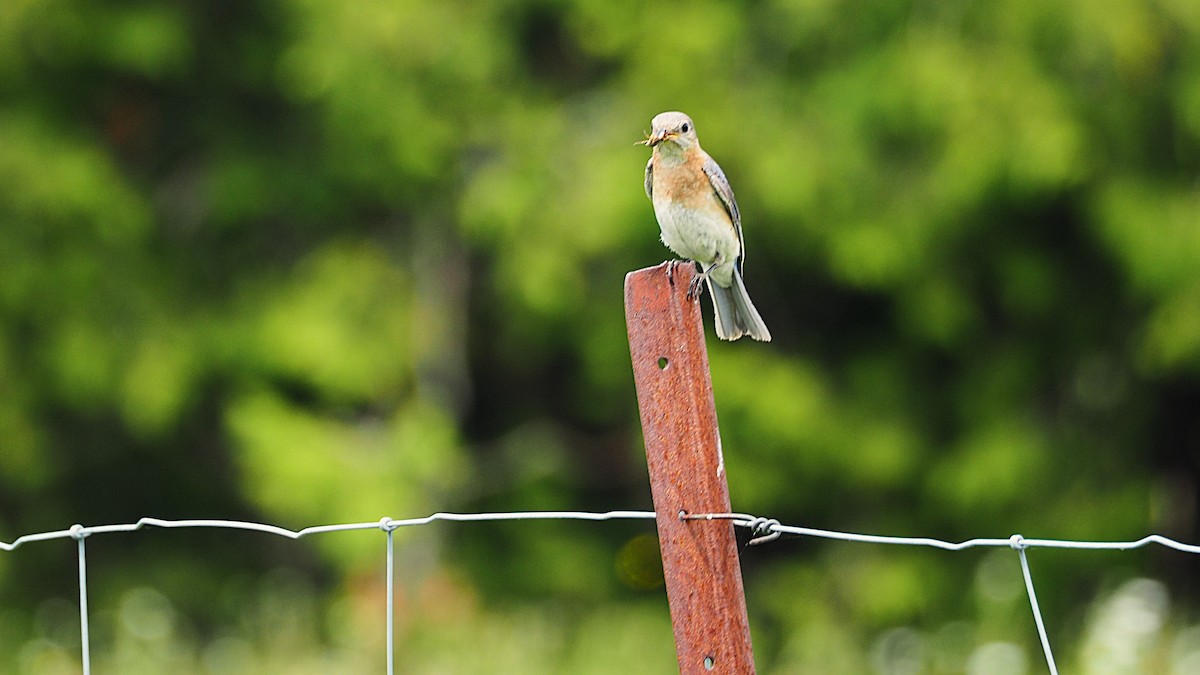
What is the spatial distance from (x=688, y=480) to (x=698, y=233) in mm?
1583

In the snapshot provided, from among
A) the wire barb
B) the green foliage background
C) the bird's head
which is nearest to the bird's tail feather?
the bird's head

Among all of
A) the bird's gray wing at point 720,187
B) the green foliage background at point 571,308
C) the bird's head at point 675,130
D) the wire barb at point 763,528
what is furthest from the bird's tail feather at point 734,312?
the green foliage background at point 571,308

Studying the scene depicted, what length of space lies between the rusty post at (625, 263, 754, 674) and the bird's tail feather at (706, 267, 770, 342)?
4.12ft

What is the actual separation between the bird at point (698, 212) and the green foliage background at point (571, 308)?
2807 millimetres

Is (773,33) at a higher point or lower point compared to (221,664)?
higher

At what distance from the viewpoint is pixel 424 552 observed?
7.57m

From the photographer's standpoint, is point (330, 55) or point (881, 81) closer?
point (881, 81)

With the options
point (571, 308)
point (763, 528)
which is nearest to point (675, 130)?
point (763, 528)

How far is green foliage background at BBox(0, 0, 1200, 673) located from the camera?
6.39 m

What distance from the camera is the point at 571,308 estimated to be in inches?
286

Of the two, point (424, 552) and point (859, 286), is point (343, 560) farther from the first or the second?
point (859, 286)

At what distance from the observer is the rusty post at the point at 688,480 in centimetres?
203

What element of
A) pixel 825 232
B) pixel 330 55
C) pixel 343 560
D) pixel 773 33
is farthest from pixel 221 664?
pixel 773 33

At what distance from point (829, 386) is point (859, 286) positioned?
24.0 inches
